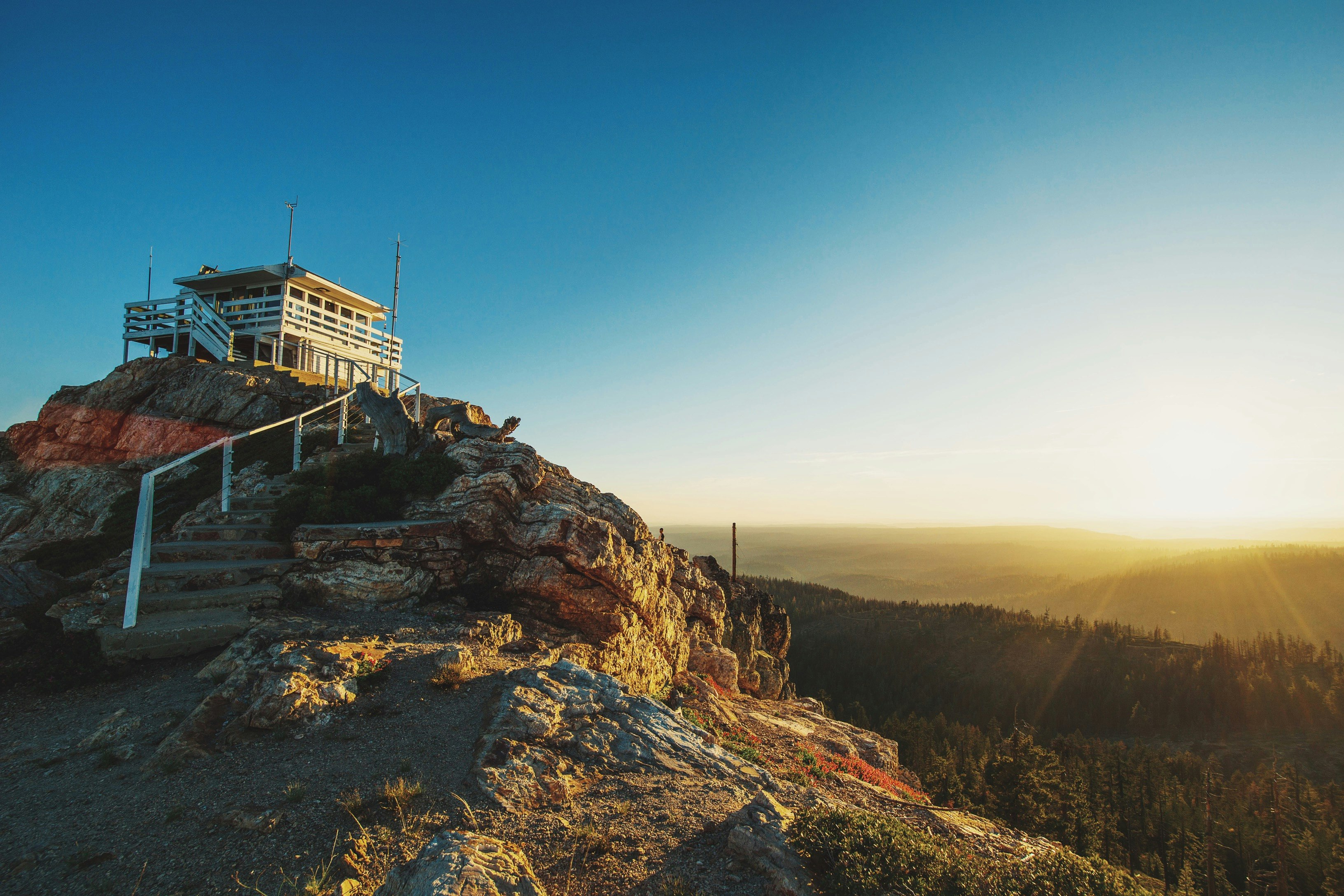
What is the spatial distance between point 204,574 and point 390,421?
273 inches

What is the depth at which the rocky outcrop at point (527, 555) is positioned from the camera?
10.9m

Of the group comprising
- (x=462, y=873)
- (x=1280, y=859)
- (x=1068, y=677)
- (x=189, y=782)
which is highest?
(x=462, y=873)

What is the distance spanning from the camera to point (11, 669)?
7.34m

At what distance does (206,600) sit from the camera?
8.82 metres

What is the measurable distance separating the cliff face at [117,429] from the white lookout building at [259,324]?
7.70ft

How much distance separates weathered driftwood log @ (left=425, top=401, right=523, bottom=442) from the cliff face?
8640mm

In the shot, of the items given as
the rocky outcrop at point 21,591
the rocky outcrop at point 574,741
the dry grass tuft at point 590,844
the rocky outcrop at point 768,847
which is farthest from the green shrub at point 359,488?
the rocky outcrop at point 768,847

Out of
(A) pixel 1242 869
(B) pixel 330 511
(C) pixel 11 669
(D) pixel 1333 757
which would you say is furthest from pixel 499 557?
(D) pixel 1333 757

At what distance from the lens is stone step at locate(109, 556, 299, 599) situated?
8.80 meters

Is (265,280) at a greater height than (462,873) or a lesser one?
greater

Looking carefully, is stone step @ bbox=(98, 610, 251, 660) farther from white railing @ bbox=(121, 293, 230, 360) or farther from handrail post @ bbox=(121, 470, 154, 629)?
white railing @ bbox=(121, 293, 230, 360)

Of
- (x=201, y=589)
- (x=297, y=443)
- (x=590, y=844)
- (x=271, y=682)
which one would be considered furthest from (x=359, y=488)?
(x=590, y=844)

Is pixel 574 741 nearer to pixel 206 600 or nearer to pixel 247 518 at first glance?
pixel 206 600

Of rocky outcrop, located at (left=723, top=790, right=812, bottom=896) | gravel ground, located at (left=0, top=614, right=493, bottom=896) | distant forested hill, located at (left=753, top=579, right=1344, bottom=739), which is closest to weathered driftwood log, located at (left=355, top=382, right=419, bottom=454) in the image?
gravel ground, located at (left=0, top=614, right=493, bottom=896)
